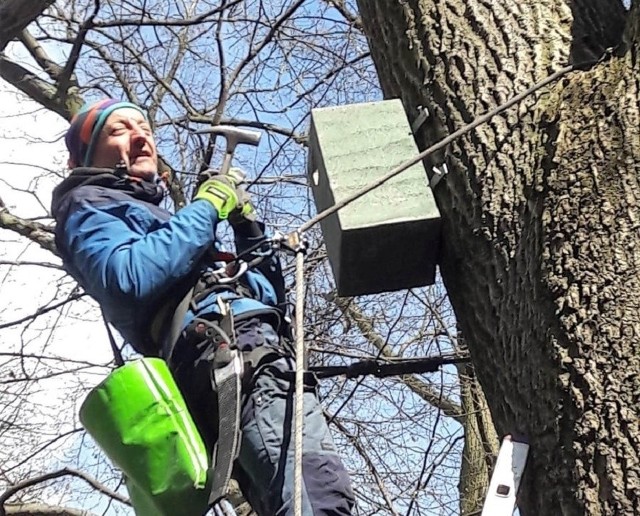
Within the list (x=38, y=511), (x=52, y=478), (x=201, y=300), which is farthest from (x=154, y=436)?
(x=38, y=511)

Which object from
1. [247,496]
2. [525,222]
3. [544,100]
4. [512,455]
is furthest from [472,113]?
[247,496]

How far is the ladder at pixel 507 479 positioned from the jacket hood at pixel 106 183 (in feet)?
4.09

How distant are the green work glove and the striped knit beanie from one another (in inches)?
15.9

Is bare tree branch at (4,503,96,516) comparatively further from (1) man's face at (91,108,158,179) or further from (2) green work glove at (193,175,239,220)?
(2) green work glove at (193,175,239,220)

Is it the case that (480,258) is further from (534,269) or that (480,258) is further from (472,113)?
(472,113)

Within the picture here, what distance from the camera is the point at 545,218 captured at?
1.43m

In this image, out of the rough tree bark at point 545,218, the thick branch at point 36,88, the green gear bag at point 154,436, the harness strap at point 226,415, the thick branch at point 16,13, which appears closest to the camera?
the rough tree bark at point 545,218

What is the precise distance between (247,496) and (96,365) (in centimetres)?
297

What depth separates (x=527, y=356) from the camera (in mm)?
1401

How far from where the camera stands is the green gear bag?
6.05ft

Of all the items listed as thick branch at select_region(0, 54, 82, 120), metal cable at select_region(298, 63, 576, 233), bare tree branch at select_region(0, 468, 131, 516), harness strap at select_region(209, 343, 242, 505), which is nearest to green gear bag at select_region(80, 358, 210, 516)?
harness strap at select_region(209, 343, 242, 505)

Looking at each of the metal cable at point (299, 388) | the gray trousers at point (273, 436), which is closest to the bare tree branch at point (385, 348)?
the gray trousers at point (273, 436)

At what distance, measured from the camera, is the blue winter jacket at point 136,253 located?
200 centimetres

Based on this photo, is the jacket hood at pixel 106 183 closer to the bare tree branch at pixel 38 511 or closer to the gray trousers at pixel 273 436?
the gray trousers at pixel 273 436
